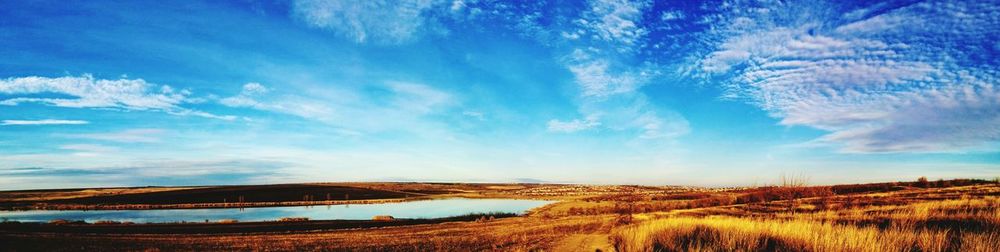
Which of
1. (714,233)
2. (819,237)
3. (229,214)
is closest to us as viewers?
(819,237)

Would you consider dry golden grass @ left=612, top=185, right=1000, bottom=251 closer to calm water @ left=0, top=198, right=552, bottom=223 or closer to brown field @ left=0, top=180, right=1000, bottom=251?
brown field @ left=0, top=180, right=1000, bottom=251

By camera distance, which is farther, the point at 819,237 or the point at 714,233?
the point at 714,233

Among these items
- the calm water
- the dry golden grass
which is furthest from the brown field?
the calm water

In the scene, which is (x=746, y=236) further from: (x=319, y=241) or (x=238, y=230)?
(x=238, y=230)

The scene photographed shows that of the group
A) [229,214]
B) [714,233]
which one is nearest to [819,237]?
[714,233]

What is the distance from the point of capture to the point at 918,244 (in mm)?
9125

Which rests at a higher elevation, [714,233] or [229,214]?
[714,233]

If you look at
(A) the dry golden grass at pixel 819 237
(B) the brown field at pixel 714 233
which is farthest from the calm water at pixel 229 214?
(A) the dry golden grass at pixel 819 237

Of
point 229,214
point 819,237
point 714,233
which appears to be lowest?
point 229,214

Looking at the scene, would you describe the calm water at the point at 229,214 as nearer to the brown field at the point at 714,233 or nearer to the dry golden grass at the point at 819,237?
the brown field at the point at 714,233

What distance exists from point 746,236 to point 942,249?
299 cm

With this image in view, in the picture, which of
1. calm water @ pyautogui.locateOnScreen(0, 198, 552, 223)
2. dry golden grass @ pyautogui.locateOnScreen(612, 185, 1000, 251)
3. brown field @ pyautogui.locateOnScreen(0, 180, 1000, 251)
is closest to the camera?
dry golden grass @ pyautogui.locateOnScreen(612, 185, 1000, 251)

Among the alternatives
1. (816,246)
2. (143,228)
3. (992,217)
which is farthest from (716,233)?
(143,228)

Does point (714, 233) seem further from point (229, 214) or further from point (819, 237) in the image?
point (229, 214)
